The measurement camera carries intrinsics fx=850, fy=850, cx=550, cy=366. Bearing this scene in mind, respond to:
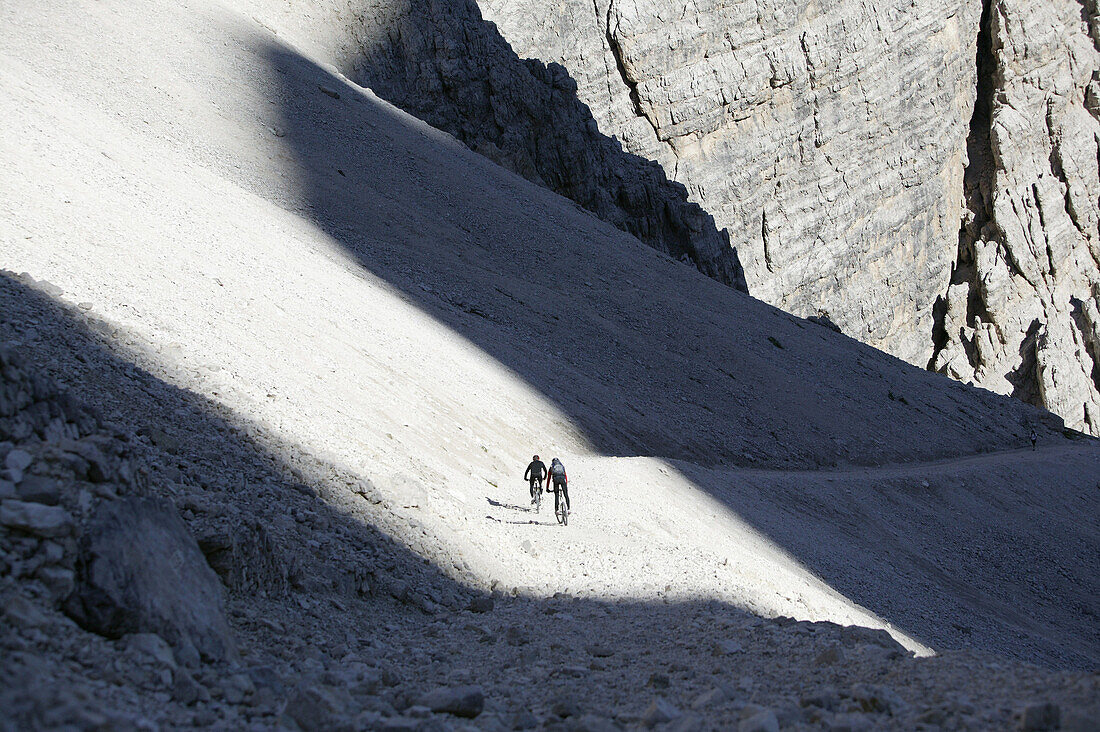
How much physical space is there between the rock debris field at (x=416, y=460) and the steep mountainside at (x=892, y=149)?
1069 inches

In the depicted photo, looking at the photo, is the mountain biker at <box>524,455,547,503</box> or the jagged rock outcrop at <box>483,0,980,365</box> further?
the jagged rock outcrop at <box>483,0,980,365</box>

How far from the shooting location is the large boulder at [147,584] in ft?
14.9

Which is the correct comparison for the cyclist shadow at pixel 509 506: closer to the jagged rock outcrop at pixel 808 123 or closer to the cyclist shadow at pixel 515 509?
the cyclist shadow at pixel 515 509

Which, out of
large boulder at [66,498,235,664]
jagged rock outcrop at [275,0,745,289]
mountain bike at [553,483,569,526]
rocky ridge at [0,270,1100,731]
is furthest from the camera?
jagged rock outcrop at [275,0,745,289]

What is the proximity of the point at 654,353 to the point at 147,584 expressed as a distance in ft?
73.2

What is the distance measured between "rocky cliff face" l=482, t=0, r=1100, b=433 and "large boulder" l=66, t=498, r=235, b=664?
5558cm

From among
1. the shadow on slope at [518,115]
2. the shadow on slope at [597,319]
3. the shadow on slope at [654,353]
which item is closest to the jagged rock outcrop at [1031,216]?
the shadow on slope at [518,115]

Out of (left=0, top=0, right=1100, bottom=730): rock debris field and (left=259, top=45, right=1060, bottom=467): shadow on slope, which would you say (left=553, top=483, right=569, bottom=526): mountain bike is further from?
(left=259, top=45, right=1060, bottom=467): shadow on slope

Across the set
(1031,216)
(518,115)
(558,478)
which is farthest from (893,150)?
(558,478)

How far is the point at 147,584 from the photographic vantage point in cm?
483

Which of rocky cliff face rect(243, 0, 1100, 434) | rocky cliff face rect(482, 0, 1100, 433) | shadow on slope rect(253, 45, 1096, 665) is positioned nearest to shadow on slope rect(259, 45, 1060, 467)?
shadow on slope rect(253, 45, 1096, 665)

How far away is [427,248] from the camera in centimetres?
2569

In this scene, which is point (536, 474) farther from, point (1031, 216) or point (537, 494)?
point (1031, 216)

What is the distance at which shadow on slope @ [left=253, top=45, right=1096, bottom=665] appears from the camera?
18625 millimetres
